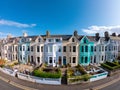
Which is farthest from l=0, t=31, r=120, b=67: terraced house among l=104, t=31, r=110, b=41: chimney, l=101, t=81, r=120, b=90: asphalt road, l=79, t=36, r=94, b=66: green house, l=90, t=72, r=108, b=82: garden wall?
l=101, t=81, r=120, b=90: asphalt road

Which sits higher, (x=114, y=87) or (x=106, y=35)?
(x=106, y=35)

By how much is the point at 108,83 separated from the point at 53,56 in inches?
616

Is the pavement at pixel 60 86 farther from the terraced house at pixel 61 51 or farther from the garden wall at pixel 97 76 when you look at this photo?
the terraced house at pixel 61 51

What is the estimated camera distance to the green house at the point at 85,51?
29078mm

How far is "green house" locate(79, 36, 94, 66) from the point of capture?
29078mm

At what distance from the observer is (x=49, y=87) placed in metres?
16.6

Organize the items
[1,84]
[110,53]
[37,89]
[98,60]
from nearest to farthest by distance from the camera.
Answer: [37,89], [1,84], [98,60], [110,53]

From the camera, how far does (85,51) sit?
2938 cm

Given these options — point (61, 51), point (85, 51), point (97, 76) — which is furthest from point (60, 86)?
point (85, 51)

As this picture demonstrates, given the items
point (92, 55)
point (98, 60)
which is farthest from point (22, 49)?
point (98, 60)

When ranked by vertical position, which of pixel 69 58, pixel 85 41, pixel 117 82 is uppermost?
pixel 85 41

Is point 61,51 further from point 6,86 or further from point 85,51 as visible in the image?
point 6,86

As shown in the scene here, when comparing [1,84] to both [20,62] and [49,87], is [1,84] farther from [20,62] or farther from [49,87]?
[20,62]

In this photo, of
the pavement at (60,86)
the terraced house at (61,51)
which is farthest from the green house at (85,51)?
the pavement at (60,86)
